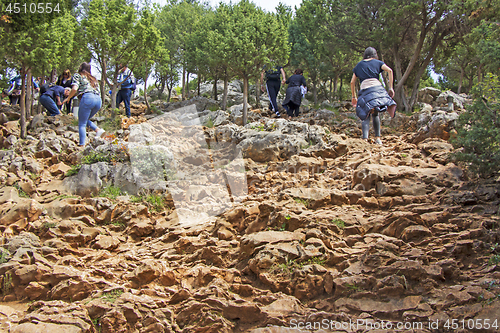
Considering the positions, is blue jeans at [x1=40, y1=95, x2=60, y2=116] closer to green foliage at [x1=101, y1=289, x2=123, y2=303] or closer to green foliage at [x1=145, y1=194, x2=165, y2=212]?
green foliage at [x1=145, y1=194, x2=165, y2=212]

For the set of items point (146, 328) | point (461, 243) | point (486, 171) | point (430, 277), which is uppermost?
point (486, 171)

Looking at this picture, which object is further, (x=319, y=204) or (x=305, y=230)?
(x=319, y=204)

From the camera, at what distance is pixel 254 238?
5.68 metres

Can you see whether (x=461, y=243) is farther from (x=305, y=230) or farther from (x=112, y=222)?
(x=112, y=222)

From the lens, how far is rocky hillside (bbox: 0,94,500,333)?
4.46 m

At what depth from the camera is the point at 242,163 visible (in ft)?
29.8

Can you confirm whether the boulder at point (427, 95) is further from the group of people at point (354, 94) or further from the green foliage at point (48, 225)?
the green foliage at point (48, 225)

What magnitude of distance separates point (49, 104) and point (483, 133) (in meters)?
13.9

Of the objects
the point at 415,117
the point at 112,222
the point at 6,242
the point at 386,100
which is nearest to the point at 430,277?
the point at 386,100

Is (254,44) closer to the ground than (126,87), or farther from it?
farther from it

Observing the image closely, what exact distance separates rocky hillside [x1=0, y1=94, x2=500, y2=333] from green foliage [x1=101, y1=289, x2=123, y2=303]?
3 centimetres

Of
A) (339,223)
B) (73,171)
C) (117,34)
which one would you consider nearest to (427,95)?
(117,34)

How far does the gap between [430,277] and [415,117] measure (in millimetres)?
8617

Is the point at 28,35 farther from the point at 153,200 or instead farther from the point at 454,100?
the point at 454,100
